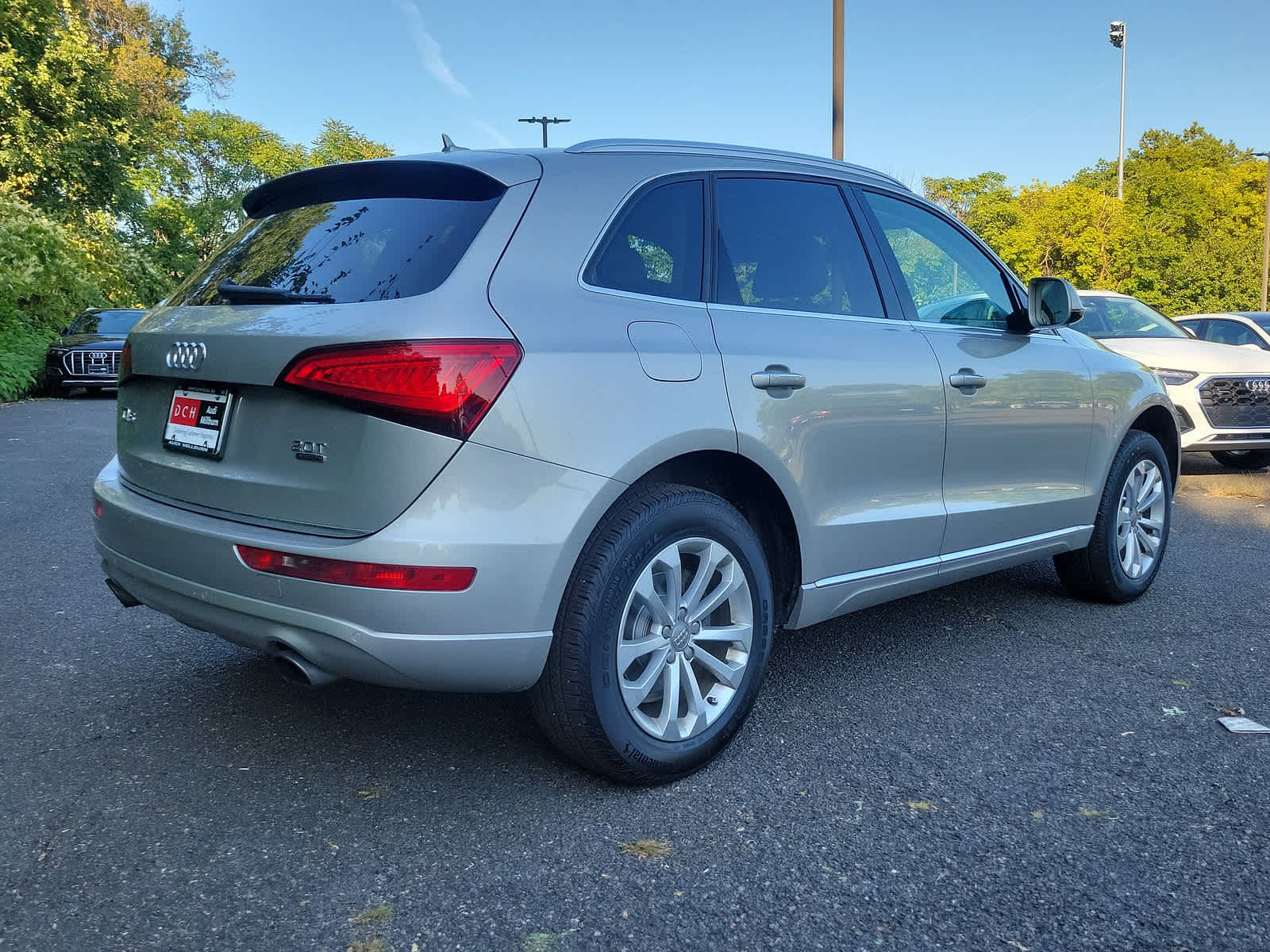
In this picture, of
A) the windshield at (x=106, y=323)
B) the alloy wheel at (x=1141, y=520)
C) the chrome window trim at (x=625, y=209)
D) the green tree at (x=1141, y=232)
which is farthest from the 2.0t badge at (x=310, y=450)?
the green tree at (x=1141, y=232)

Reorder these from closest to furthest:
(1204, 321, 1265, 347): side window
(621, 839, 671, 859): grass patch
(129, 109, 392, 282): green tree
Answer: (621, 839, 671, 859): grass patch, (1204, 321, 1265, 347): side window, (129, 109, 392, 282): green tree

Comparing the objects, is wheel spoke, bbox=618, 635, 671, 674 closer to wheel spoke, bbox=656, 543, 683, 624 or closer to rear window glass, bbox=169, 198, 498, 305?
wheel spoke, bbox=656, 543, 683, 624

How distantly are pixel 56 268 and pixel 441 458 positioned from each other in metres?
18.5

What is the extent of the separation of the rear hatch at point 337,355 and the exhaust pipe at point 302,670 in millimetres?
322

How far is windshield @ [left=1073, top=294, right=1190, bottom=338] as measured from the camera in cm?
980

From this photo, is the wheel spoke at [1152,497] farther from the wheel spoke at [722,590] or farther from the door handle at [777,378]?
the wheel spoke at [722,590]

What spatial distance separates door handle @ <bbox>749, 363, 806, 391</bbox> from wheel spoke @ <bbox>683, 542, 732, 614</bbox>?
0.48m

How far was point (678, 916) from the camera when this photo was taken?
2266 mm

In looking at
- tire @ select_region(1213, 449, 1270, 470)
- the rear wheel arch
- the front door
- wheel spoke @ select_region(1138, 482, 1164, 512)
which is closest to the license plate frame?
the rear wheel arch

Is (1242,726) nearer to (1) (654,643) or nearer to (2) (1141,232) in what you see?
(1) (654,643)

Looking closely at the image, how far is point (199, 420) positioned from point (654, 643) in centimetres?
134

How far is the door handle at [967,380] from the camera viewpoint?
375cm

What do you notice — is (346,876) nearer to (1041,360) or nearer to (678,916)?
(678,916)

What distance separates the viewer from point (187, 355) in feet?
9.20
